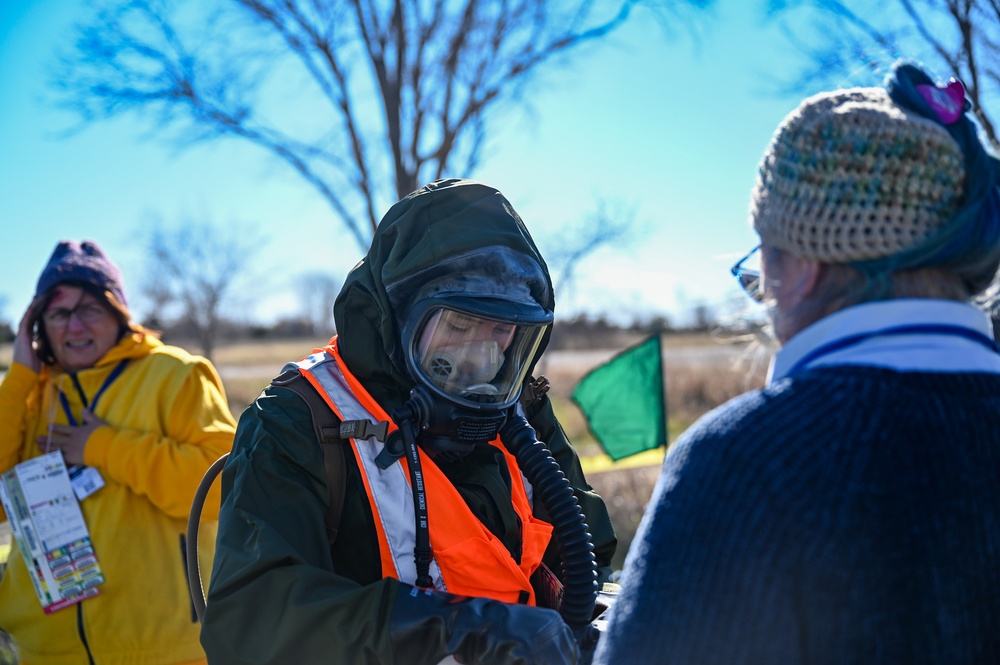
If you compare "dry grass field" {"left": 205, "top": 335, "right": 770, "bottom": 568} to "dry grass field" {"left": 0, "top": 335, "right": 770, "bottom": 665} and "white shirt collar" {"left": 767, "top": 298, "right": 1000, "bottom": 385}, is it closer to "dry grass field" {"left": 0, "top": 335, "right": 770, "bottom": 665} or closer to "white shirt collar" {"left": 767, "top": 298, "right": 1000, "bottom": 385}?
"dry grass field" {"left": 0, "top": 335, "right": 770, "bottom": 665}

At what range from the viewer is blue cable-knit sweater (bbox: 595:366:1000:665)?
39.2 inches

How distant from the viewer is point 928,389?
1064 mm

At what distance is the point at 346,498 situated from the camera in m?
2.03

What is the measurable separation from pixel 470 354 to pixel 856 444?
1.37 m

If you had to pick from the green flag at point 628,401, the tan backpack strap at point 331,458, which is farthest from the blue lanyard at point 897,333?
the green flag at point 628,401

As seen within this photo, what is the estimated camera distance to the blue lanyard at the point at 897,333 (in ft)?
3.64

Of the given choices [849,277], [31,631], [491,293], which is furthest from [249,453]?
[31,631]

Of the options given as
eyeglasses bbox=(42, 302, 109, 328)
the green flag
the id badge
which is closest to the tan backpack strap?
the id badge

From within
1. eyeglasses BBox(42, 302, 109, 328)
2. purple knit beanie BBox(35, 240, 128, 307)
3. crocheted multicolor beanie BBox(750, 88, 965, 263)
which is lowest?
crocheted multicolor beanie BBox(750, 88, 965, 263)

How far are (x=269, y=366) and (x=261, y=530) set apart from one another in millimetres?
23126

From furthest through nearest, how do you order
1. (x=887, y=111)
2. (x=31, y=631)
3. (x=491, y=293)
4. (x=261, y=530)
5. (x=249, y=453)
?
(x=31, y=631), (x=491, y=293), (x=249, y=453), (x=261, y=530), (x=887, y=111)

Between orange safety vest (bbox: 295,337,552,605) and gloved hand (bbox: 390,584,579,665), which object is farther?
orange safety vest (bbox: 295,337,552,605)

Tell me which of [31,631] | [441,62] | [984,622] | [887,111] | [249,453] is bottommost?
[31,631]

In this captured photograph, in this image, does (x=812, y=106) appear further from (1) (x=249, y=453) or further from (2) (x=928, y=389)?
(1) (x=249, y=453)
